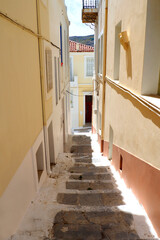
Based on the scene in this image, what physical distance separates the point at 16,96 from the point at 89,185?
12.1 ft

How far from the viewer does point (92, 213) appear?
4438 mm

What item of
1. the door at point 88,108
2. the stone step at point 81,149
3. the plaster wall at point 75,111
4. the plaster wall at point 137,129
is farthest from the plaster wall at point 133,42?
the door at point 88,108

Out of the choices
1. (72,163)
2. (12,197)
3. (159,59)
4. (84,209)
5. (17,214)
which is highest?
(159,59)

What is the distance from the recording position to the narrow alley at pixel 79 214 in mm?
3744

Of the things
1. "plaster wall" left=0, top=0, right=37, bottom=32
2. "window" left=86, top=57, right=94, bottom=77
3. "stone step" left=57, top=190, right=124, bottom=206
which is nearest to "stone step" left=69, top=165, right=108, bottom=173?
"stone step" left=57, top=190, right=124, bottom=206

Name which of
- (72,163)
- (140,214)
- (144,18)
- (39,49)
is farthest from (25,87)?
(72,163)

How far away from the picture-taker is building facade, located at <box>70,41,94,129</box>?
67.0ft

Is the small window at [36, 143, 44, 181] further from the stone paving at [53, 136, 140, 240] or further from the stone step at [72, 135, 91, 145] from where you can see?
the stone step at [72, 135, 91, 145]

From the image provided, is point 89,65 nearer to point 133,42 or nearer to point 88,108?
point 88,108

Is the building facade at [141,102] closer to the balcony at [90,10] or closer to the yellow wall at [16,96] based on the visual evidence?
the yellow wall at [16,96]

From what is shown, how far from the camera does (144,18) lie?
4.12m

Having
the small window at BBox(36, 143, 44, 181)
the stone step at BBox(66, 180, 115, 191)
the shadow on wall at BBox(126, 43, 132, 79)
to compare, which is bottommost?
the stone step at BBox(66, 180, 115, 191)

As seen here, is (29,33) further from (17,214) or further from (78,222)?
(78,222)

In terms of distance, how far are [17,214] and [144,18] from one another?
14.8 feet
